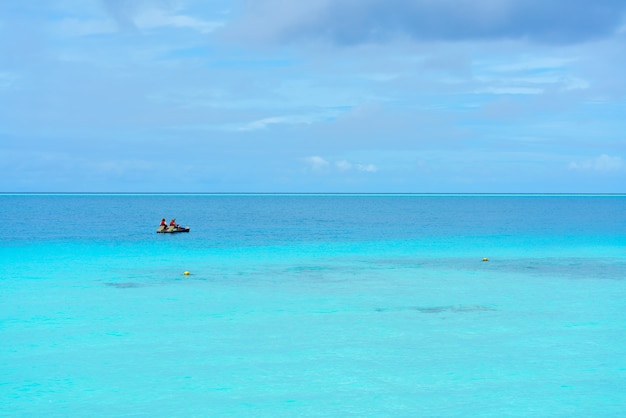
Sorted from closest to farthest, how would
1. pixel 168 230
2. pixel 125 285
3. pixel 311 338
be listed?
pixel 311 338 → pixel 125 285 → pixel 168 230

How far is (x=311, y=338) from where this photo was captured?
18.3 meters

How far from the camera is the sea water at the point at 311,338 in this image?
1354cm

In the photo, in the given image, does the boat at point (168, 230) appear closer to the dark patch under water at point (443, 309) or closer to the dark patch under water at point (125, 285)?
the dark patch under water at point (125, 285)

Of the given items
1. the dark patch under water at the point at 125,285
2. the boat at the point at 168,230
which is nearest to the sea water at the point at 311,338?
the dark patch under water at the point at 125,285

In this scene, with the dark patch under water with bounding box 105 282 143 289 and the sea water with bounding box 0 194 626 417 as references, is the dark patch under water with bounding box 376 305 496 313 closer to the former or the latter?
the sea water with bounding box 0 194 626 417

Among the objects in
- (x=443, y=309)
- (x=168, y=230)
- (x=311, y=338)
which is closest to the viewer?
(x=311, y=338)

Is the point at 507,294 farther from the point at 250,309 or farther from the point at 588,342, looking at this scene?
the point at 250,309

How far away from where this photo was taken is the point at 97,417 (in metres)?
12.7

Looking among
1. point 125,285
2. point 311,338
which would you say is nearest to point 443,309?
point 311,338

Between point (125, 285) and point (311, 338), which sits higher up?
point (311, 338)

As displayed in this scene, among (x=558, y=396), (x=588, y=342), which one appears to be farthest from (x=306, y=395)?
(x=588, y=342)

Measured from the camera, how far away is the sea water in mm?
13539

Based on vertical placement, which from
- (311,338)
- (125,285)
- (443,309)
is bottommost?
(125,285)

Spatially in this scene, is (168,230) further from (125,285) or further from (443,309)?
(443,309)
